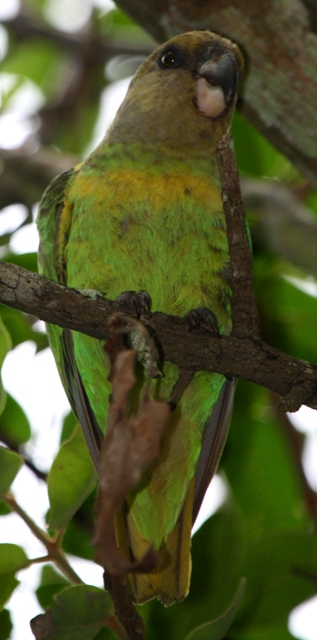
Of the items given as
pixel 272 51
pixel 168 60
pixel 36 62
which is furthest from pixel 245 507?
pixel 36 62

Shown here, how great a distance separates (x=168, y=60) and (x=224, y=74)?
43 cm

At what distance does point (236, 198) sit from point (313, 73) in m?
0.92

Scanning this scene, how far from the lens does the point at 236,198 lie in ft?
6.61

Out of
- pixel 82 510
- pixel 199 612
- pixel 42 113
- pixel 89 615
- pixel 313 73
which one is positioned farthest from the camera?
pixel 42 113

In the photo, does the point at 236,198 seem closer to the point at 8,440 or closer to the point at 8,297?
the point at 8,297

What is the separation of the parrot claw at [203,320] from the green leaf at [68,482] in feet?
1.77

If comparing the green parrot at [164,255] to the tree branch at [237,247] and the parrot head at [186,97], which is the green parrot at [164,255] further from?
the tree branch at [237,247]

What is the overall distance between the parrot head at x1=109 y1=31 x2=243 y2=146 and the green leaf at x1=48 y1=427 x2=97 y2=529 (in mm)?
1291

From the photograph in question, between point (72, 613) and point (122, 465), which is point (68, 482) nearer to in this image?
point (72, 613)

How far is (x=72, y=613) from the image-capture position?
1.93m

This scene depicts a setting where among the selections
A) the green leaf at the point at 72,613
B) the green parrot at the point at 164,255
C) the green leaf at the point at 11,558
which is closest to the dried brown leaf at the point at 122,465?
the green leaf at the point at 72,613

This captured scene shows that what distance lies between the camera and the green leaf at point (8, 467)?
83.5 inches

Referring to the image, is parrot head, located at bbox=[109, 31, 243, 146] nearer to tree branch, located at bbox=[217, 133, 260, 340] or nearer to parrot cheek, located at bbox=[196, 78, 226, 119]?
parrot cheek, located at bbox=[196, 78, 226, 119]

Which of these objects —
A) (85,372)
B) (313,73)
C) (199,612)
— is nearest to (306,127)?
(313,73)
